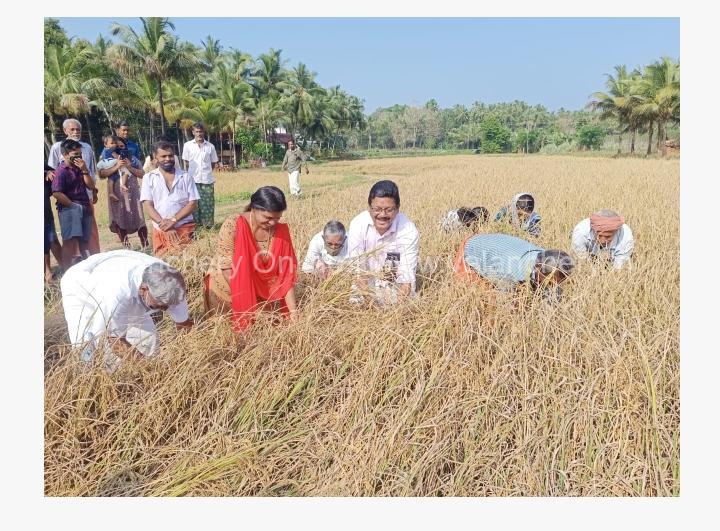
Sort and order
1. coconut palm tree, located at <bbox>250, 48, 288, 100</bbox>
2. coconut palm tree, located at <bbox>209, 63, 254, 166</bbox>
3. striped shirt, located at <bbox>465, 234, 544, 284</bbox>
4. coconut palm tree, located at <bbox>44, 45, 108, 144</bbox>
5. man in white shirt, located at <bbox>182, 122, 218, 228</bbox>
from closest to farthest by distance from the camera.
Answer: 1. striped shirt, located at <bbox>465, 234, 544, 284</bbox>
2. man in white shirt, located at <bbox>182, 122, 218, 228</bbox>
3. coconut palm tree, located at <bbox>44, 45, 108, 144</bbox>
4. coconut palm tree, located at <bbox>209, 63, 254, 166</bbox>
5. coconut palm tree, located at <bbox>250, 48, 288, 100</bbox>

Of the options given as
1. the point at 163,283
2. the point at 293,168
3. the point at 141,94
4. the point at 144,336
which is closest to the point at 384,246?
the point at 163,283

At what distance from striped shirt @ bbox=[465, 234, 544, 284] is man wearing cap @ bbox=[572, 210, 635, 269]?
0.54 metres

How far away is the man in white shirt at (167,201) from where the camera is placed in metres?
3.65

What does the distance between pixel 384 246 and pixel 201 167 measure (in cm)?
358

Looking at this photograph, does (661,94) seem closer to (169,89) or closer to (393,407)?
(169,89)

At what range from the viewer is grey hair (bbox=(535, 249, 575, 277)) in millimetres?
2447

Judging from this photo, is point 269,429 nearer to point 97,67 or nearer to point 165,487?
point 165,487

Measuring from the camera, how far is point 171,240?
3.68 metres

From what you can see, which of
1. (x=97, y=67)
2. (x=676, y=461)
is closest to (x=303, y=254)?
(x=676, y=461)

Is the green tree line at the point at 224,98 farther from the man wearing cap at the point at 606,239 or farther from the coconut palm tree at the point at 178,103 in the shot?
the man wearing cap at the point at 606,239

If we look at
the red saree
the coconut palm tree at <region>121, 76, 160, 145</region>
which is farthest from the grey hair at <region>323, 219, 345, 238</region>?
the coconut palm tree at <region>121, 76, 160, 145</region>

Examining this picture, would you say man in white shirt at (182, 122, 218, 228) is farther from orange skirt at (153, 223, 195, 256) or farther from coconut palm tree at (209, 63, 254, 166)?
coconut palm tree at (209, 63, 254, 166)

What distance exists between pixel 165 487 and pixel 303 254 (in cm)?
234

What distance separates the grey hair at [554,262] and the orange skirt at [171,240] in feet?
8.20
